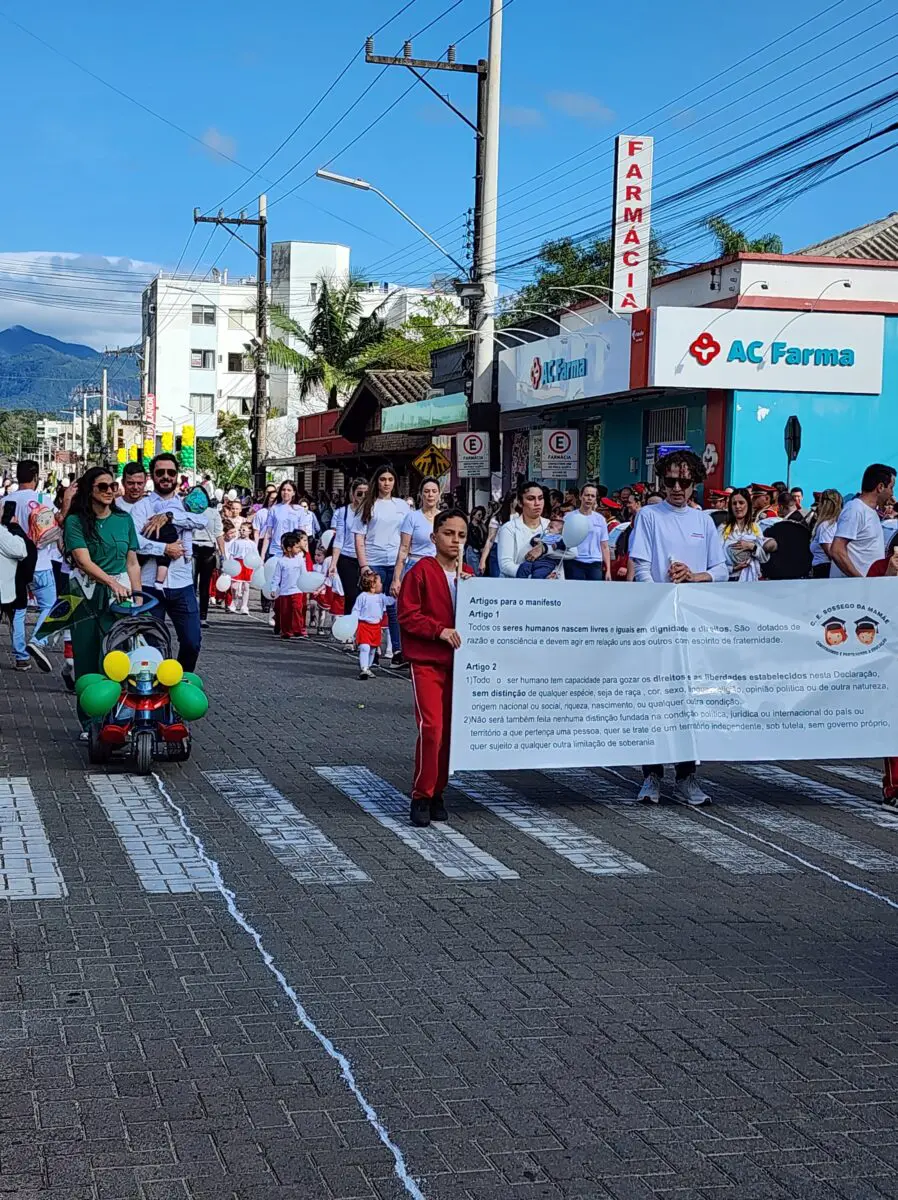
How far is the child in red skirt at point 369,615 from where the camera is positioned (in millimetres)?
16047

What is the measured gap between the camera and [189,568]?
462 inches

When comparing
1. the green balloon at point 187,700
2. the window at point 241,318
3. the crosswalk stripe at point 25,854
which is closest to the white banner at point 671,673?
the green balloon at point 187,700

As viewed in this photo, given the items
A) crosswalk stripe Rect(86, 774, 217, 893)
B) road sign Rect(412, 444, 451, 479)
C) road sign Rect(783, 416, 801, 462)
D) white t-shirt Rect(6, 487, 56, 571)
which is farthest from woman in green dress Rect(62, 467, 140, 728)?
road sign Rect(412, 444, 451, 479)

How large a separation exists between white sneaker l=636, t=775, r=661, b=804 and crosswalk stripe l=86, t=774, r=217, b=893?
2849 mm

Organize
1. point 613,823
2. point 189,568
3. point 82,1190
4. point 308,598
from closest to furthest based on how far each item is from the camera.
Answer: point 82,1190 < point 613,823 < point 189,568 < point 308,598

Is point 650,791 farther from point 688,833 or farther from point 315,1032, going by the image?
point 315,1032

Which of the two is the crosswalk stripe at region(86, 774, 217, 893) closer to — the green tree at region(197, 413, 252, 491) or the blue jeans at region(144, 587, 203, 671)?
the blue jeans at region(144, 587, 203, 671)

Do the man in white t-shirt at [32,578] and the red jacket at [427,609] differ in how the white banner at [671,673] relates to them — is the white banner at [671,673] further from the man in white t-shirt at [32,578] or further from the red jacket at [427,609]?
the man in white t-shirt at [32,578]

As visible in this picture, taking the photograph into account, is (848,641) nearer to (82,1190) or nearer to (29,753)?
(29,753)

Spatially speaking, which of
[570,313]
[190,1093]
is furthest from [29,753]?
[570,313]

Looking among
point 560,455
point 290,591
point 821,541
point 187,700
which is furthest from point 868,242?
point 187,700

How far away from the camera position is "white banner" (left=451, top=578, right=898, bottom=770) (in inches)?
356

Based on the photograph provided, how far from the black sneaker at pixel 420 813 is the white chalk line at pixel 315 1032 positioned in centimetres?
123

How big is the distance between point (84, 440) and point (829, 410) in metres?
108
